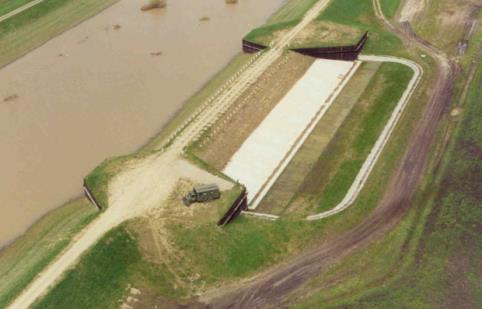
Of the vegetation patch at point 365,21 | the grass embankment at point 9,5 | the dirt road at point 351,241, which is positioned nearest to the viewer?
the dirt road at point 351,241

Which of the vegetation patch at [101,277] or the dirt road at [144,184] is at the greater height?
the dirt road at [144,184]

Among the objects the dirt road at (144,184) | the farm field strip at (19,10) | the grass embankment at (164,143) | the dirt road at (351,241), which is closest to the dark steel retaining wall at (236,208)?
the dirt road at (144,184)

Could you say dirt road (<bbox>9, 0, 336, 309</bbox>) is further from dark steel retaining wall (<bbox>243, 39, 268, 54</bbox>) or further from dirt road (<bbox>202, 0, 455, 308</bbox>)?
dirt road (<bbox>202, 0, 455, 308</bbox>)

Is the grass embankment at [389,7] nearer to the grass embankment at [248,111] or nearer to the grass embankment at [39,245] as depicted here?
the grass embankment at [248,111]

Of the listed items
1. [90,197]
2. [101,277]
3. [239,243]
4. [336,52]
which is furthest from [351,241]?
[336,52]

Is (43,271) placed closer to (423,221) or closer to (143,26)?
(423,221)

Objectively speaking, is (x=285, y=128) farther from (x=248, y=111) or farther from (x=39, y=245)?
(x=39, y=245)

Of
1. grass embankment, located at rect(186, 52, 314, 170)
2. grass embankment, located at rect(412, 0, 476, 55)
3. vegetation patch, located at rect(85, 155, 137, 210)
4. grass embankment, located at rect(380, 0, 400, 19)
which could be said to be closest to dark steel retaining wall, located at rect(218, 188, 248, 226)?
grass embankment, located at rect(186, 52, 314, 170)
